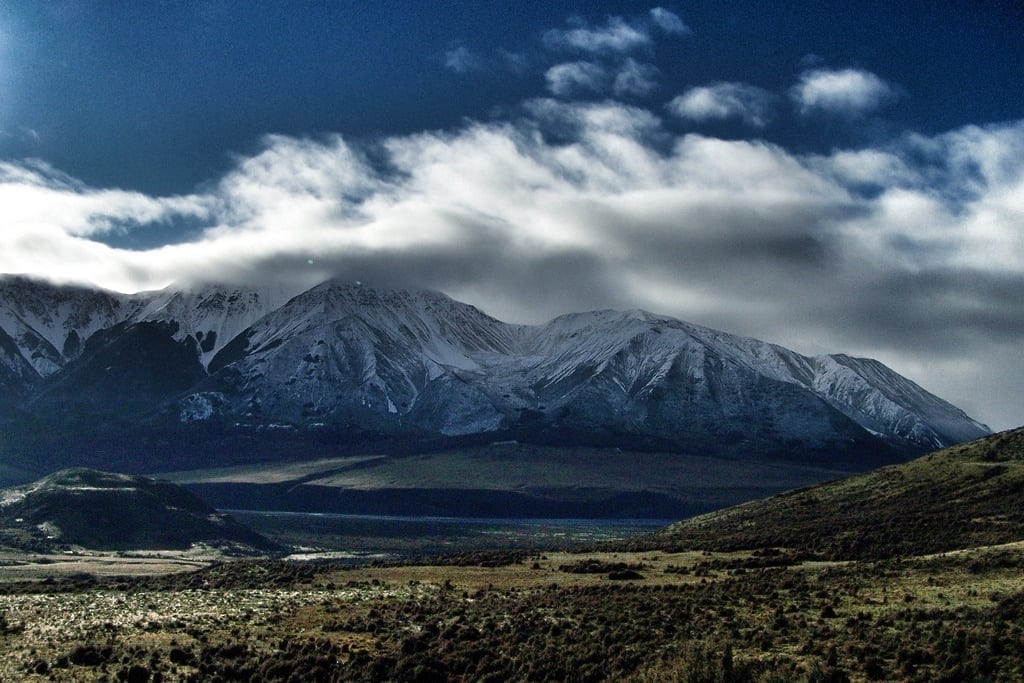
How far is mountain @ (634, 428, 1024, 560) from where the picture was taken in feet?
326

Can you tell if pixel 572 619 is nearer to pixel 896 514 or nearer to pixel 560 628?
pixel 560 628

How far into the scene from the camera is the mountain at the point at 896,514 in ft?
326

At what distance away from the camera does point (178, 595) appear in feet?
266

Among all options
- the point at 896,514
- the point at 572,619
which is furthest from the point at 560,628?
the point at 896,514

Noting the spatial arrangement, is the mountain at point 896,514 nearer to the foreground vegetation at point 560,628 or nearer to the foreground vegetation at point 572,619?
the foreground vegetation at point 572,619

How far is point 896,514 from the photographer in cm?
11925

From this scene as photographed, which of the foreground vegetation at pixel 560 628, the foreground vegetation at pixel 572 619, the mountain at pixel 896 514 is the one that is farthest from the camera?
the mountain at pixel 896 514

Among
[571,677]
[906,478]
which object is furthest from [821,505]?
[571,677]

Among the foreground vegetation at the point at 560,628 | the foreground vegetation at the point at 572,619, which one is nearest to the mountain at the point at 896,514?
the foreground vegetation at the point at 572,619

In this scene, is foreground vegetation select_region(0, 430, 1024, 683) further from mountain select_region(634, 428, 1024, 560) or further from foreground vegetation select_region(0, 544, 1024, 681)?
mountain select_region(634, 428, 1024, 560)

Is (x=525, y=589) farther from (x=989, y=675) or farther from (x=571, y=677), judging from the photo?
(x=989, y=675)

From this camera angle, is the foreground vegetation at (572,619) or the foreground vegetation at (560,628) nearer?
the foreground vegetation at (560,628)

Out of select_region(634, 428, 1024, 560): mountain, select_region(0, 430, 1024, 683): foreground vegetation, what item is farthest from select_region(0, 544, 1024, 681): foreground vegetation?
select_region(634, 428, 1024, 560): mountain

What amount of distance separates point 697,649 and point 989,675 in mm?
14052
